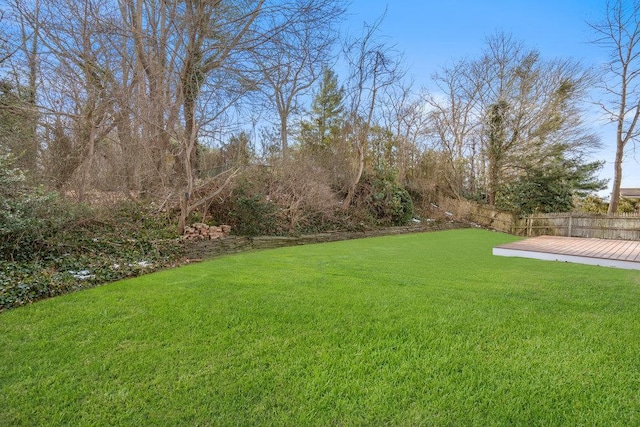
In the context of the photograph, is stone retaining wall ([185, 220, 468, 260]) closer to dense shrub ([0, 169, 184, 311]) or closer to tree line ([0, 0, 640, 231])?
dense shrub ([0, 169, 184, 311])

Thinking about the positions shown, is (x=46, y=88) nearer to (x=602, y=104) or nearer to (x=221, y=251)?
(x=221, y=251)

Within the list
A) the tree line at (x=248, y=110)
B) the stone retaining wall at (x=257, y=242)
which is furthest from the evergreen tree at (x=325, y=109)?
the stone retaining wall at (x=257, y=242)

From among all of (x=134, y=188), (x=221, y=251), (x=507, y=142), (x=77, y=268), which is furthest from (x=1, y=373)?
(x=507, y=142)

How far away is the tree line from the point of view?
661 cm

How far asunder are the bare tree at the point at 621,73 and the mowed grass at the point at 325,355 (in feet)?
49.9

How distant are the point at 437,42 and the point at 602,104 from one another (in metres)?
10.1

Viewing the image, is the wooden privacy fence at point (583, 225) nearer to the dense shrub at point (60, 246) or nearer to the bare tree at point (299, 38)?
the bare tree at point (299, 38)

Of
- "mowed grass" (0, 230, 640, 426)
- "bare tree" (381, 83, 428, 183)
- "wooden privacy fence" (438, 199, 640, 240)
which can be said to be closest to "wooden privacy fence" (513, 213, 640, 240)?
"wooden privacy fence" (438, 199, 640, 240)

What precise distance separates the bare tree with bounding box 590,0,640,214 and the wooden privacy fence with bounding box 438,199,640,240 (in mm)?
4529

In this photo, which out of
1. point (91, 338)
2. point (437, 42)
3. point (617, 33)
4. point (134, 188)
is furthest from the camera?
point (617, 33)

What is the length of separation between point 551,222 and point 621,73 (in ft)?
27.5

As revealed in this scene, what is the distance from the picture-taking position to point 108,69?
712 centimetres

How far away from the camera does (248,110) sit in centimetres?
863

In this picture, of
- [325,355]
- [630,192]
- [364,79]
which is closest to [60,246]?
[325,355]
